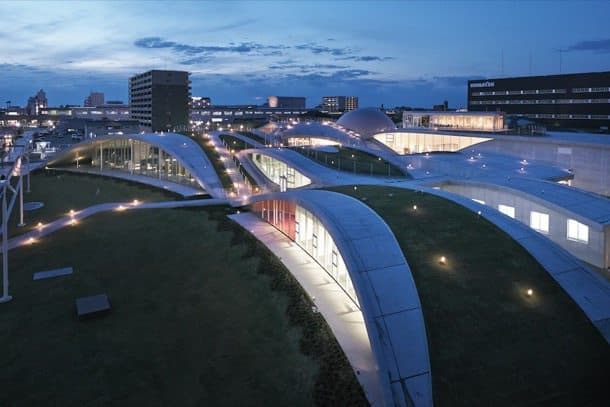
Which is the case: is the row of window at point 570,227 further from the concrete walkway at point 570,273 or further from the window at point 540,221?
the concrete walkway at point 570,273

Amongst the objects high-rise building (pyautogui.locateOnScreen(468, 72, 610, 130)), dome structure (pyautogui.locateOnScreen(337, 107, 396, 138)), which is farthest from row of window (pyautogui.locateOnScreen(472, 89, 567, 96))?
dome structure (pyautogui.locateOnScreen(337, 107, 396, 138))

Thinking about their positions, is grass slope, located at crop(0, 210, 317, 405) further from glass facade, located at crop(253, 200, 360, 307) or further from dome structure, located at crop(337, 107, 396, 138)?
dome structure, located at crop(337, 107, 396, 138)

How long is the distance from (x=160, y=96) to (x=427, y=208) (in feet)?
488

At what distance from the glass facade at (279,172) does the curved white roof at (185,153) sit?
17.4 feet

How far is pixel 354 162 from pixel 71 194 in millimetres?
30721

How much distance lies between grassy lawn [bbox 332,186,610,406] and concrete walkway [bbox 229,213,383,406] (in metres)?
2.32

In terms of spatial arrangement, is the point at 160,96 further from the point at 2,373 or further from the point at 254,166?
the point at 2,373

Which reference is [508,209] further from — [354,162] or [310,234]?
[310,234]

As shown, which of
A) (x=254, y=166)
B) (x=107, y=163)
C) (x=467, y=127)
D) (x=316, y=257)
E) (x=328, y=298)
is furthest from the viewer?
(x=467, y=127)

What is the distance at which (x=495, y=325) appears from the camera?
17438 mm

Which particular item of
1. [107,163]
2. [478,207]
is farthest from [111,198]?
[478,207]

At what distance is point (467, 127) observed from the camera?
75.4 m

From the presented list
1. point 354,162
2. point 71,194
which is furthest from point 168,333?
point 71,194

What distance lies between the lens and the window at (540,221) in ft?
104
